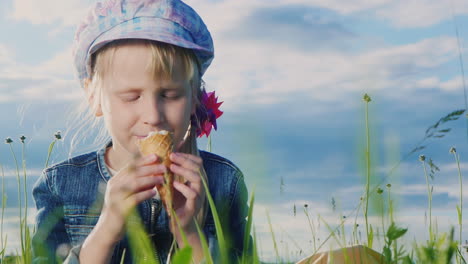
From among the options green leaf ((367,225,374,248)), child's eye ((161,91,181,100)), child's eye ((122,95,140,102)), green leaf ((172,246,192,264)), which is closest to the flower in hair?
child's eye ((161,91,181,100))

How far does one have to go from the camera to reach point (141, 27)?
3299 millimetres

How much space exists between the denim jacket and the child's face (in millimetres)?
594

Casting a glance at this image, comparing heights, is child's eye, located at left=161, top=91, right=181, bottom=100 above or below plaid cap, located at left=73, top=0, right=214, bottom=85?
below

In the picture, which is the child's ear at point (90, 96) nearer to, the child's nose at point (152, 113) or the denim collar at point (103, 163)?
the denim collar at point (103, 163)

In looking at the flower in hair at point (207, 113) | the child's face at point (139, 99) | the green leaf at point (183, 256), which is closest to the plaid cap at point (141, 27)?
the child's face at point (139, 99)

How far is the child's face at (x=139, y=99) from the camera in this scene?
3104mm

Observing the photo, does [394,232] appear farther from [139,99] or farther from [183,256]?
[139,99]

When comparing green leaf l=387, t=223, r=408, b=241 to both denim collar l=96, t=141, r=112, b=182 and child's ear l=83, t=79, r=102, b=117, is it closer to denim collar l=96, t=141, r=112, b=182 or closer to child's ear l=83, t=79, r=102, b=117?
child's ear l=83, t=79, r=102, b=117

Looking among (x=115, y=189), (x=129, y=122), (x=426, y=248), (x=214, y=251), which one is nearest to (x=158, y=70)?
(x=129, y=122)

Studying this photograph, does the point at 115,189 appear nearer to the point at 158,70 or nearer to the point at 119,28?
the point at 158,70

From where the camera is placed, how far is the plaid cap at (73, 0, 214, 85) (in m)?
3.29

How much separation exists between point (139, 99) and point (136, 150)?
1.07 ft

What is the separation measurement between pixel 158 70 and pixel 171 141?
18.9 inches

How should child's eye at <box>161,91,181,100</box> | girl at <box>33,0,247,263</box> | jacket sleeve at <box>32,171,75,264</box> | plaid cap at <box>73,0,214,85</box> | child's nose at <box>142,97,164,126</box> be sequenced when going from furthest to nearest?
jacket sleeve at <box>32,171,75,264</box> → plaid cap at <box>73,0,214,85</box> → child's eye at <box>161,91,181,100</box> → child's nose at <box>142,97,164,126</box> → girl at <box>33,0,247,263</box>
